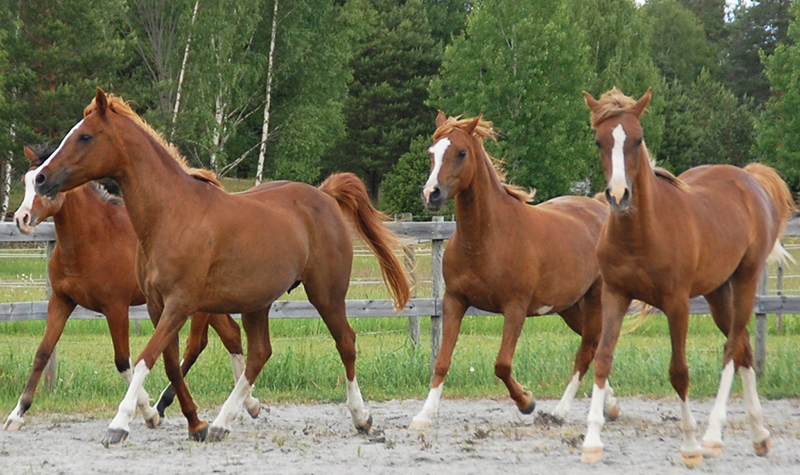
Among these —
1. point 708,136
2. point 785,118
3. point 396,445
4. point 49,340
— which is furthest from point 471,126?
point 708,136

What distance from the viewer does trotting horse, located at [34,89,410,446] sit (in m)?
5.85

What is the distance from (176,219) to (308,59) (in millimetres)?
27190

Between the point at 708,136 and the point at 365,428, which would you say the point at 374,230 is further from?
the point at 708,136

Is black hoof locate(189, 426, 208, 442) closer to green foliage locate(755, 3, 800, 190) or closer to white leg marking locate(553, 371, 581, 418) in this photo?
white leg marking locate(553, 371, 581, 418)

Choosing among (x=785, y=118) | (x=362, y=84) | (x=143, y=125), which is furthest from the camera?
(x=362, y=84)

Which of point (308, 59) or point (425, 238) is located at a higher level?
point (308, 59)

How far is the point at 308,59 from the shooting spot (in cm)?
3262

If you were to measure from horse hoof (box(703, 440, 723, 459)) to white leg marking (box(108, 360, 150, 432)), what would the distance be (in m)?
3.20

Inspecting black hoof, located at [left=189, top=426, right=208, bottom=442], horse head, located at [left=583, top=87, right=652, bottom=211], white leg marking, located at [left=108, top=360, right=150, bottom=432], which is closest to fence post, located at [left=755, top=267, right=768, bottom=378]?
horse head, located at [left=583, top=87, right=652, bottom=211]

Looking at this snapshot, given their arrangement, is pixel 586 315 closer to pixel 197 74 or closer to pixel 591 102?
pixel 591 102

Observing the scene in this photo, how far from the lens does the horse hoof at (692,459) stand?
17.7 feet

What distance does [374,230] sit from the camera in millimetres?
7766

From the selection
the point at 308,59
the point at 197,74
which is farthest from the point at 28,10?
the point at 308,59

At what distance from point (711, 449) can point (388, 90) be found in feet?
129
